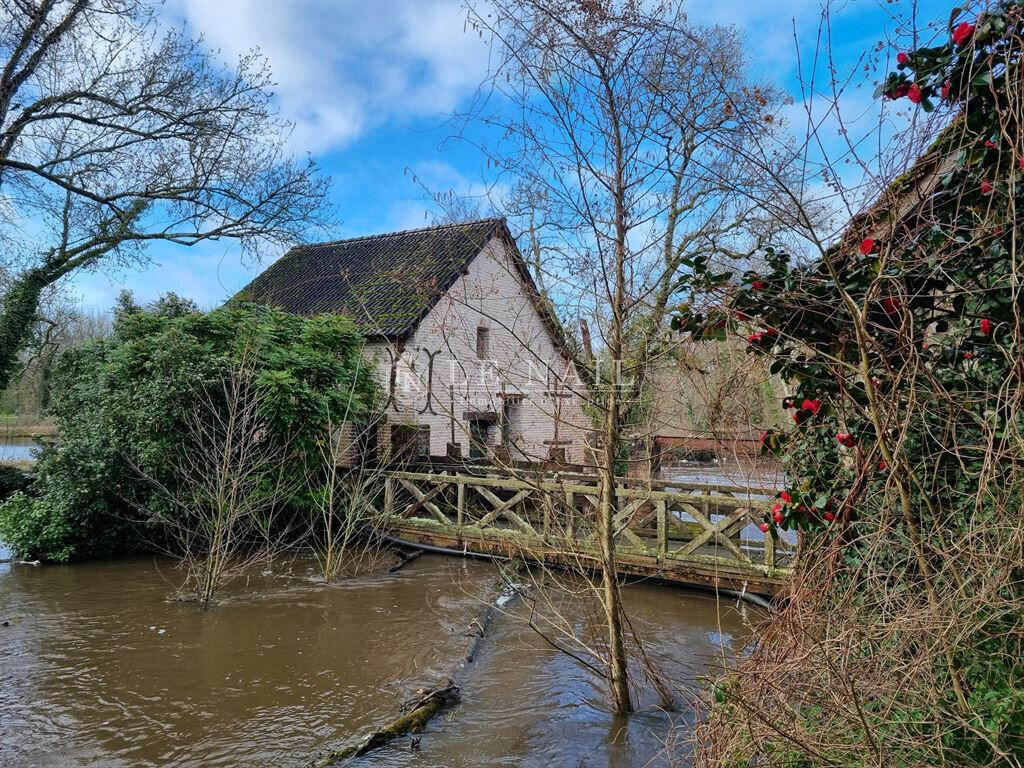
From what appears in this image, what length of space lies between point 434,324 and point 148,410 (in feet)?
16.9

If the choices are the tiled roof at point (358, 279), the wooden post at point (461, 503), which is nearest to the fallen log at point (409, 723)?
the wooden post at point (461, 503)

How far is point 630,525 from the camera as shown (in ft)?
30.4

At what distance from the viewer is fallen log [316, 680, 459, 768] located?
4523 millimetres

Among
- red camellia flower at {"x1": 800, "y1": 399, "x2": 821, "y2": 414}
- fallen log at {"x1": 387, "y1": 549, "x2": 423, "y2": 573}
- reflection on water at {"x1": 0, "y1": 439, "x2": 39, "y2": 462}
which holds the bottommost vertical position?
fallen log at {"x1": 387, "y1": 549, "x2": 423, "y2": 573}

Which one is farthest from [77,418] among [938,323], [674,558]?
[938,323]

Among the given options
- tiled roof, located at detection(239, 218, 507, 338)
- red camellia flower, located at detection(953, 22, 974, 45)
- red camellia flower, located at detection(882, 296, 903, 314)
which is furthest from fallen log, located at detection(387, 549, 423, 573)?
red camellia flower, located at detection(953, 22, 974, 45)

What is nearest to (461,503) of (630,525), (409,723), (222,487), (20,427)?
(630,525)

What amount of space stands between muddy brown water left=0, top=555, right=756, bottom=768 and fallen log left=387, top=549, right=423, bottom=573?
0.67m

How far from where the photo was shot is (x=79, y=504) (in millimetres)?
10062

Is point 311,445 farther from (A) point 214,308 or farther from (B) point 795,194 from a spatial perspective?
(B) point 795,194

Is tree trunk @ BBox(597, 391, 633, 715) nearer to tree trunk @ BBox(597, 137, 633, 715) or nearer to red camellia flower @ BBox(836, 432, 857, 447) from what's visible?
tree trunk @ BBox(597, 137, 633, 715)

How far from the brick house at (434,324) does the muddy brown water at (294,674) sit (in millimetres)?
2227

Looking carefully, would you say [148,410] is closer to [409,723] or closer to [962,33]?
[409,723]

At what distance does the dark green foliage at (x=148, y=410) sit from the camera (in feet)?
33.0
